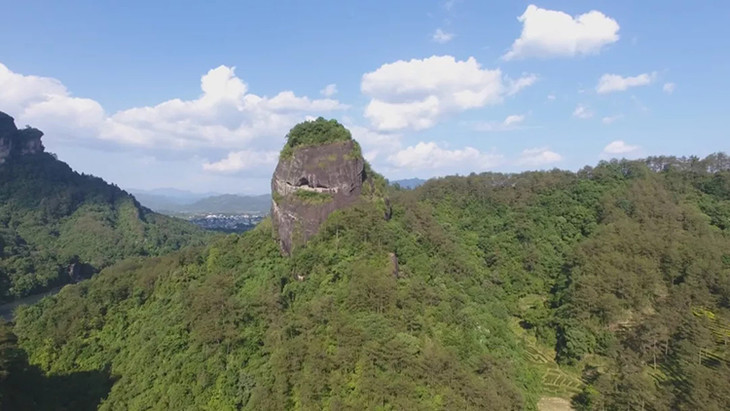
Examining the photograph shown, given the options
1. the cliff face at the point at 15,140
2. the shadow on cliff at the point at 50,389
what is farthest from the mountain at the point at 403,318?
the cliff face at the point at 15,140

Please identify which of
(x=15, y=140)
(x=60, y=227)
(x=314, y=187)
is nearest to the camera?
(x=314, y=187)

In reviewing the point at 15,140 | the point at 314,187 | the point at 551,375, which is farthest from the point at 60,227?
the point at 551,375

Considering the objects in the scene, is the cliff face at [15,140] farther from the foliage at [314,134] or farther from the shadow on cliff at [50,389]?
the foliage at [314,134]

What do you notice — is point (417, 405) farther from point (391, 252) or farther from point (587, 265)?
point (587, 265)

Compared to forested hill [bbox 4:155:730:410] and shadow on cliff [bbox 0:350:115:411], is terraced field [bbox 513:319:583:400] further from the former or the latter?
shadow on cliff [bbox 0:350:115:411]

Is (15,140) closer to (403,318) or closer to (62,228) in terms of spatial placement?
(62,228)

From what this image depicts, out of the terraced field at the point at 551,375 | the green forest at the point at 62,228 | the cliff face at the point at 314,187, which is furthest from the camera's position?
the green forest at the point at 62,228

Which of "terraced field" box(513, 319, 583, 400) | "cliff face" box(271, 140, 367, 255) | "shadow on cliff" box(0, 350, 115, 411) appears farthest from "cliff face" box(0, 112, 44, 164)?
"terraced field" box(513, 319, 583, 400)
